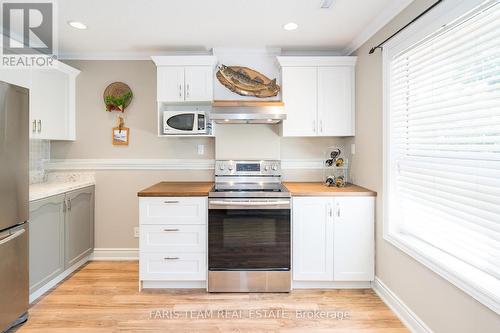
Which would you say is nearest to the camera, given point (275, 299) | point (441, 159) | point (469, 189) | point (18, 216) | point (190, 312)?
point (469, 189)

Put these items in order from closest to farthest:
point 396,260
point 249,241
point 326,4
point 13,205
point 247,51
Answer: point 13,205 < point 326,4 < point 396,260 < point 249,241 < point 247,51

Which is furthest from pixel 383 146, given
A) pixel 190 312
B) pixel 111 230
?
pixel 111 230

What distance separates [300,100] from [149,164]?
1.79m

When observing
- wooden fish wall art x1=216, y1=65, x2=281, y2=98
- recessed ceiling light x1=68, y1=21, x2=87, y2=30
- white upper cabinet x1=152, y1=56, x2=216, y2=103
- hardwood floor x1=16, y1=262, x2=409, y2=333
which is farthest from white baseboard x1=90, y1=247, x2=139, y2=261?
recessed ceiling light x1=68, y1=21, x2=87, y2=30

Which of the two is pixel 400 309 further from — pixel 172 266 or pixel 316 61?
pixel 316 61

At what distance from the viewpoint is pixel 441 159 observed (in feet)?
5.84

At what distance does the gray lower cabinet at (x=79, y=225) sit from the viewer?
2.81 meters

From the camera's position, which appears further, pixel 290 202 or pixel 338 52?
pixel 338 52

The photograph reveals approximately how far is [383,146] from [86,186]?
9.69ft

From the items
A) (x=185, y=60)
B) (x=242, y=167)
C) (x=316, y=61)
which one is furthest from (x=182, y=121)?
(x=316, y=61)

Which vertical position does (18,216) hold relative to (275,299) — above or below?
above

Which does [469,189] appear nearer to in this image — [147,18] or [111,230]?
[147,18]

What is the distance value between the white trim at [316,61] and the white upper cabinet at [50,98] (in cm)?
225

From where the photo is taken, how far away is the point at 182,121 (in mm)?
2943
